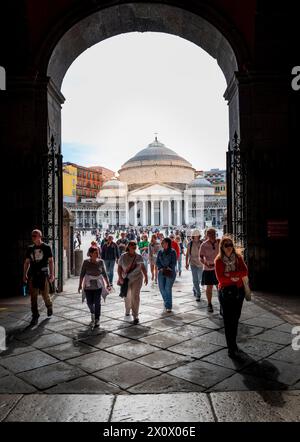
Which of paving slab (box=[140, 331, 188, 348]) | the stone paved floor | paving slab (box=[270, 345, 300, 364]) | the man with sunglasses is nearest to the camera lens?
the stone paved floor

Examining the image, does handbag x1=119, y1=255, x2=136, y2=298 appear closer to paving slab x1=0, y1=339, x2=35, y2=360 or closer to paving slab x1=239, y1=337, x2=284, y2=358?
paving slab x1=0, y1=339, x2=35, y2=360

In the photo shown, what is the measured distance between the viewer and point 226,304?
4152mm

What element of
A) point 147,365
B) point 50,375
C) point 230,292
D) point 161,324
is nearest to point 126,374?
point 147,365

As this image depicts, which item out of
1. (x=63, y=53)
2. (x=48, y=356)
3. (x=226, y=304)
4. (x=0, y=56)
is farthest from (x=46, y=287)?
(x=63, y=53)

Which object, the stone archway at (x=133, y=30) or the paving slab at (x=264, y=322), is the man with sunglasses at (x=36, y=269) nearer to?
the stone archway at (x=133, y=30)

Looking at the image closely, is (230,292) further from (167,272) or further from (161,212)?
(161,212)

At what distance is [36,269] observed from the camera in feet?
18.6

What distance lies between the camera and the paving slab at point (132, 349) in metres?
4.09

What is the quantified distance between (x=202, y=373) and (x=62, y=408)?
4.26ft

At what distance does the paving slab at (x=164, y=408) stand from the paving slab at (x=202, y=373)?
0.94 ft

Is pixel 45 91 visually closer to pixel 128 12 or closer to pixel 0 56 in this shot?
pixel 0 56

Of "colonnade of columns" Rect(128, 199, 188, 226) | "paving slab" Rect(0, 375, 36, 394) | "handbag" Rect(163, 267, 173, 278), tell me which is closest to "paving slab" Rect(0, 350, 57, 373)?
"paving slab" Rect(0, 375, 36, 394)

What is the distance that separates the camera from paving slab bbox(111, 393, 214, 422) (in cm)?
278

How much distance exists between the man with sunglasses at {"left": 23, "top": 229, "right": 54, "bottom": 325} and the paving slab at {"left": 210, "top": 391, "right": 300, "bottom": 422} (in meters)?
3.27
